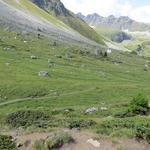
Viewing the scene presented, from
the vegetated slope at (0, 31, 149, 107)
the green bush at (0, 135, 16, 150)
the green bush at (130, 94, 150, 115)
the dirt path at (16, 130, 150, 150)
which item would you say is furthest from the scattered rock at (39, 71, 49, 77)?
the green bush at (0, 135, 16, 150)

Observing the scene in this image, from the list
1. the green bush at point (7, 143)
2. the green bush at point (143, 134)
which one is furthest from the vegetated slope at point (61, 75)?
the green bush at point (143, 134)

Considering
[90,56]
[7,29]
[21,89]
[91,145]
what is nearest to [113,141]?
[91,145]

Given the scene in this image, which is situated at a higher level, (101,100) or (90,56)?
(101,100)

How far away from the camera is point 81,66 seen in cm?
13588

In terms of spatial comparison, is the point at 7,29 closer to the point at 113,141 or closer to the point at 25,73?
the point at 25,73

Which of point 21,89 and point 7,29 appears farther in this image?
point 7,29

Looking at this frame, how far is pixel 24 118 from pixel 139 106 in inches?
722

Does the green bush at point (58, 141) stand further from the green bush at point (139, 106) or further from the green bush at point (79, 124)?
the green bush at point (139, 106)

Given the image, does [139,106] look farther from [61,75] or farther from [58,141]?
[61,75]

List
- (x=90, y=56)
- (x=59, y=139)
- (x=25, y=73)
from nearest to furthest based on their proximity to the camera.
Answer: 1. (x=59, y=139)
2. (x=25, y=73)
3. (x=90, y=56)

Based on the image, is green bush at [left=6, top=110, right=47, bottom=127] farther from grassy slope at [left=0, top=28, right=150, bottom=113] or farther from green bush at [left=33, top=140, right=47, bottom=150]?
grassy slope at [left=0, top=28, right=150, bottom=113]

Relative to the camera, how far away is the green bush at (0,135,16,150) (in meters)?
34.1

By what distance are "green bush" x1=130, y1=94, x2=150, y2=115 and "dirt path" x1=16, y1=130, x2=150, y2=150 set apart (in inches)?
855

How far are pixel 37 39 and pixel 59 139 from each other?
5615 inches
